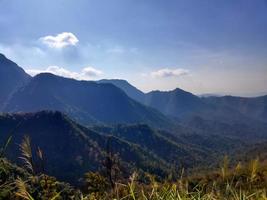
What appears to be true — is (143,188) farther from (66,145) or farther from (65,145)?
(66,145)

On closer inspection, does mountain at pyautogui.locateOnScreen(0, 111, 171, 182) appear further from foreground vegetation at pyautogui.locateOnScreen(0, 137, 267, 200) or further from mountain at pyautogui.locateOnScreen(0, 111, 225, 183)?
foreground vegetation at pyautogui.locateOnScreen(0, 137, 267, 200)

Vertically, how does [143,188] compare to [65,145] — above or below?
above

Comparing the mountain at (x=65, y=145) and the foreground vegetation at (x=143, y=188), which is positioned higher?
the foreground vegetation at (x=143, y=188)

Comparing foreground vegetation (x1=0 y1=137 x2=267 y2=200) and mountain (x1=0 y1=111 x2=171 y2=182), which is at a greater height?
foreground vegetation (x1=0 y1=137 x2=267 y2=200)

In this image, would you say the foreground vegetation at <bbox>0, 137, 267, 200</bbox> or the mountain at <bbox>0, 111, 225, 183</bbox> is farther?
the mountain at <bbox>0, 111, 225, 183</bbox>

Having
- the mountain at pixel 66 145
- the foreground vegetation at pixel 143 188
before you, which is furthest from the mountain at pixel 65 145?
the foreground vegetation at pixel 143 188

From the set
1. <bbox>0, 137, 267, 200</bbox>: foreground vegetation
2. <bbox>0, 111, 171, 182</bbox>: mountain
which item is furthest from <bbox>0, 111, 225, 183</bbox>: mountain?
<bbox>0, 137, 267, 200</bbox>: foreground vegetation

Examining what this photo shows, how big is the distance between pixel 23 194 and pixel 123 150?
18261 centimetres

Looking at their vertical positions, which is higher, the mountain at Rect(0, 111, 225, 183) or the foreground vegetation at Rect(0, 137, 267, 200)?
the foreground vegetation at Rect(0, 137, 267, 200)

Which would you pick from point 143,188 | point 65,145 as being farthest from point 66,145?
point 143,188

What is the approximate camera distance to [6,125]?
169 m

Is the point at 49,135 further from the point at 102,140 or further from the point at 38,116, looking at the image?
the point at 102,140

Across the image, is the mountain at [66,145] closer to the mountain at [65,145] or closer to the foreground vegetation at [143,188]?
the mountain at [65,145]

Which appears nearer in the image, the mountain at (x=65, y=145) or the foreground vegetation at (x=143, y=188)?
the foreground vegetation at (x=143, y=188)
